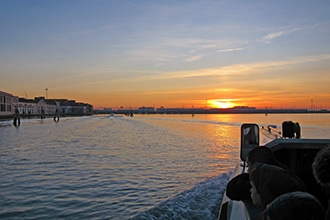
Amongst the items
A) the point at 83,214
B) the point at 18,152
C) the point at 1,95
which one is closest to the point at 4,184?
the point at 83,214

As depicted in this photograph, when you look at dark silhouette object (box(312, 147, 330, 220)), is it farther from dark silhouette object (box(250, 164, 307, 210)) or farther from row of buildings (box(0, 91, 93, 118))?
row of buildings (box(0, 91, 93, 118))

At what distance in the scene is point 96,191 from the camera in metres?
8.06

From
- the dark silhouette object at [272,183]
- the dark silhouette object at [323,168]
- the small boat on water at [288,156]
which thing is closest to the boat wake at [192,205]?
the small boat on water at [288,156]

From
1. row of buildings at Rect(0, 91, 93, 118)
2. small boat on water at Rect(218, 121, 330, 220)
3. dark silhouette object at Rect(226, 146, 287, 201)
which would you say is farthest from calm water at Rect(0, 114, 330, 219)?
row of buildings at Rect(0, 91, 93, 118)

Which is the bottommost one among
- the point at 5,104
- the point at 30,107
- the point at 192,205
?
the point at 192,205

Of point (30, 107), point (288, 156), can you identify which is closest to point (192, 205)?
point (288, 156)

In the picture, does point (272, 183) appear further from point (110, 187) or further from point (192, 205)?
point (110, 187)

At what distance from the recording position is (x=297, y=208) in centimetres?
177

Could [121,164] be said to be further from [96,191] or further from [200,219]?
[200,219]

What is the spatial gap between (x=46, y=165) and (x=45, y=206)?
534 centimetres

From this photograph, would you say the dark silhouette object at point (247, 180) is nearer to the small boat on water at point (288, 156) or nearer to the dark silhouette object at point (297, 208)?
the small boat on water at point (288, 156)

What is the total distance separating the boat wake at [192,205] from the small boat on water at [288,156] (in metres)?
1.52

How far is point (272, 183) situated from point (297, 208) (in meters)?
0.56

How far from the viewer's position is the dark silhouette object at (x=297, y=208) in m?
1.76
